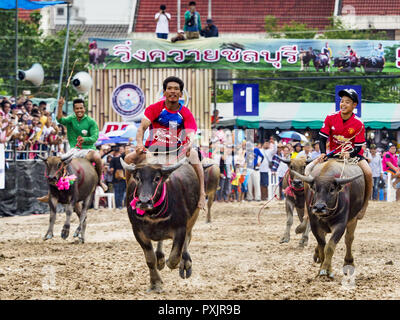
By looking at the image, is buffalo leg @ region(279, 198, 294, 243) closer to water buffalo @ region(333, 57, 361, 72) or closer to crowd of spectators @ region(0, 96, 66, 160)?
crowd of spectators @ region(0, 96, 66, 160)

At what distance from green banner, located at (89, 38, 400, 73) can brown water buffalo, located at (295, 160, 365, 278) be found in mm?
18258

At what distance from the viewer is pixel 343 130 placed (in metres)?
11.3

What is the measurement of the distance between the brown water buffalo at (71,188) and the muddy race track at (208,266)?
0.47 m

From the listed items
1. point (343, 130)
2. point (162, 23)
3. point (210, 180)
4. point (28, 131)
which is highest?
point (162, 23)

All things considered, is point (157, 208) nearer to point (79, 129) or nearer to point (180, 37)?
point (79, 129)

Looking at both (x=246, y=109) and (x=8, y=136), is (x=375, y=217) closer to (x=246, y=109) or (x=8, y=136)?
(x=246, y=109)

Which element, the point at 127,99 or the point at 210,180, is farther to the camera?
the point at 127,99

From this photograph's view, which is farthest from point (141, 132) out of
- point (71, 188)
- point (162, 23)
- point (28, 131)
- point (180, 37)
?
point (162, 23)

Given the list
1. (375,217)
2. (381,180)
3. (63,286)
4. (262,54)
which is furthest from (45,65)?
(63,286)

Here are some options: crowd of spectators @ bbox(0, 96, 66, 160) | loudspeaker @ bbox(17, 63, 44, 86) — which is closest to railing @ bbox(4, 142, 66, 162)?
crowd of spectators @ bbox(0, 96, 66, 160)

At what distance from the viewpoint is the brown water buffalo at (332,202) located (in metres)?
10.5

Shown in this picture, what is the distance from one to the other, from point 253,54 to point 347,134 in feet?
60.0

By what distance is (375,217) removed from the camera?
21.3 meters

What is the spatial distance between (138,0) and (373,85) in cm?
1811
